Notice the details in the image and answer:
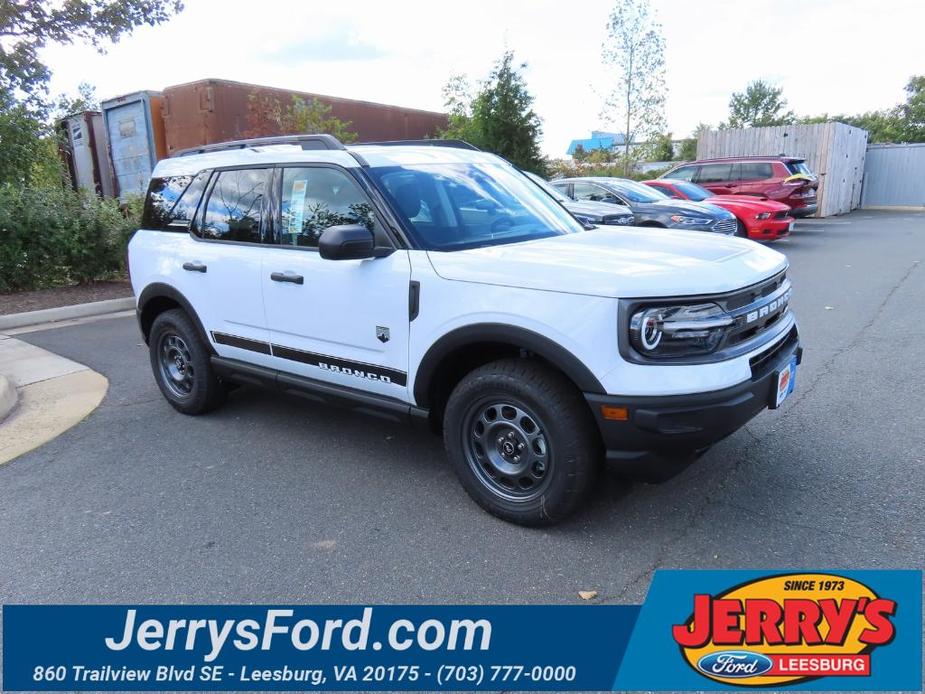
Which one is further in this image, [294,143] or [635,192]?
[635,192]

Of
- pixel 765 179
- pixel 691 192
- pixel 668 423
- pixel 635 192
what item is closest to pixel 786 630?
pixel 668 423

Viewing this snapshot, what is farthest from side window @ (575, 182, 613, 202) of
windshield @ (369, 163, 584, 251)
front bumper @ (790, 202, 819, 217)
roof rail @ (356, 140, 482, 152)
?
windshield @ (369, 163, 584, 251)

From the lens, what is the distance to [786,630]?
8.23 feet

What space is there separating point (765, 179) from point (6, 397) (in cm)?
1616

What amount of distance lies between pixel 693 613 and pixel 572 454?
79 centimetres

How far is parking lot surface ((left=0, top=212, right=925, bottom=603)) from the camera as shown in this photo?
291 cm

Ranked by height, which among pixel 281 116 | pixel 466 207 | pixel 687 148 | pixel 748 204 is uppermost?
pixel 687 148

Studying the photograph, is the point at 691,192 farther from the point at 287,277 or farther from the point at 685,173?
the point at 287,277

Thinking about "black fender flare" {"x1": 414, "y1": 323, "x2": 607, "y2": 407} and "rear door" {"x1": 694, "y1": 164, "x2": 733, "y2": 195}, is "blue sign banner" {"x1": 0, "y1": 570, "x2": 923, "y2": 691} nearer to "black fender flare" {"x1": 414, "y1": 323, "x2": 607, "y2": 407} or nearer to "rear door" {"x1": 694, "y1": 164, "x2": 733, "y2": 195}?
"black fender flare" {"x1": 414, "y1": 323, "x2": 607, "y2": 407}

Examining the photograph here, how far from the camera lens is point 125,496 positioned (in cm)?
378

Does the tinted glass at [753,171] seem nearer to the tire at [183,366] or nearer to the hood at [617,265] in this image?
the hood at [617,265]

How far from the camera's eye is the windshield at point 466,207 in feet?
11.8

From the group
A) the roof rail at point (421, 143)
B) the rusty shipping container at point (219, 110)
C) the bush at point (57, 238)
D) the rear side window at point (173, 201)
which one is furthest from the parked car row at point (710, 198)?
the bush at point (57, 238)

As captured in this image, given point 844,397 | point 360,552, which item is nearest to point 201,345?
point 360,552
